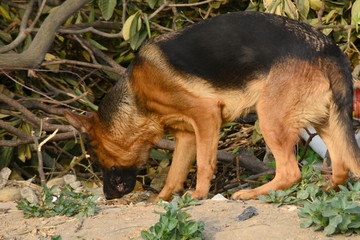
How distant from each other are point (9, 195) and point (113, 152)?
1097mm

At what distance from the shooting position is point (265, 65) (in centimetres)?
453

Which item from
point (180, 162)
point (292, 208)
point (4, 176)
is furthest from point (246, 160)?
point (4, 176)

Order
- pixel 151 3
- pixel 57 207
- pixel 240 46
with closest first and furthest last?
pixel 57 207, pixel 240 46, pixel 151 3

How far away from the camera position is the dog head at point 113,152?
526 cm

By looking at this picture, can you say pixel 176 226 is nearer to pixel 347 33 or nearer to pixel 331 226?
pixel 331 226

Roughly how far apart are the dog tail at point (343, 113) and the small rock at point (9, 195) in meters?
3.09

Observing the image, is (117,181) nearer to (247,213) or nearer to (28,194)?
(28,194)

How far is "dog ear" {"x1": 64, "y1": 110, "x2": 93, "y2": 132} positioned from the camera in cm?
514

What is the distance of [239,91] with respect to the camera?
184 inches

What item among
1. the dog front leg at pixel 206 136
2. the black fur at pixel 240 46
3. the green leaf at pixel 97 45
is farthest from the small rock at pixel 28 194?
the green leaf at pixel 97 45

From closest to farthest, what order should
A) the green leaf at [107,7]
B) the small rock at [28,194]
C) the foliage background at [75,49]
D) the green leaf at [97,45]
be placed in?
1. the small rock at [28,194]
2. the foliage background at [75,49]
3. the green leaf at [107,7]
4. the green leaf at [97,45]

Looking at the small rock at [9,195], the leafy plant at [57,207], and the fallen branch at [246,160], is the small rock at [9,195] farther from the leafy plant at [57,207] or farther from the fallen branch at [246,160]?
the fallen branch at [246,160]

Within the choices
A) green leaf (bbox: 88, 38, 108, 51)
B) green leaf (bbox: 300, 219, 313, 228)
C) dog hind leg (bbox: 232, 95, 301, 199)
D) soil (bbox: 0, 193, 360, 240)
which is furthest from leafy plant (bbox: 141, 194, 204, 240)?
green leaf (bbox: 88, 38, 108, 51)

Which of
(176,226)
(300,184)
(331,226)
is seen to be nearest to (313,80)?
(300,184)
